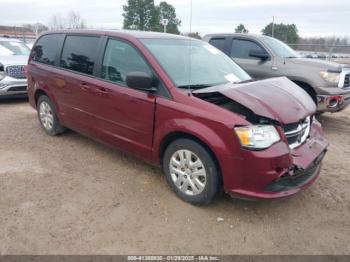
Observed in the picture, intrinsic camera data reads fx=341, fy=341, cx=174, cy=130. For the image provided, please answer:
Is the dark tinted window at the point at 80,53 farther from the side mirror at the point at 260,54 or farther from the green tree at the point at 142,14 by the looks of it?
Result: the green tree at the point at 142,14

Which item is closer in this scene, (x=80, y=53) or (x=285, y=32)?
(x=80, y=53)

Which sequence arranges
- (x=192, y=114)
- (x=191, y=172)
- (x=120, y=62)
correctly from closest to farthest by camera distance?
(x=192, y=114) < (x=191, y=172) < (x=120, y=62)

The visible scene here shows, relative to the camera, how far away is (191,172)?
139 inches

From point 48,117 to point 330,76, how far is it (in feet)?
17.1

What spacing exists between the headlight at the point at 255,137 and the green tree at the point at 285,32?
27.6 metres

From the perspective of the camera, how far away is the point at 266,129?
317cm

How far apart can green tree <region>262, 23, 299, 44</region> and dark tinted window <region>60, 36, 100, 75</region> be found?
86.0 ft

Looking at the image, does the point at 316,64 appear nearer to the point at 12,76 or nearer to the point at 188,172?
the point at 188,172

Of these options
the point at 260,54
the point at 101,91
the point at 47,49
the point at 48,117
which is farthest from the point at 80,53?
the point at 260,54

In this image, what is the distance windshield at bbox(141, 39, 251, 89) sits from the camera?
385 cm

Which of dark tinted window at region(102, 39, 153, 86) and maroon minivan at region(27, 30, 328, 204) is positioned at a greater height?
dark tinted window at region(102, 39, 153, 86)

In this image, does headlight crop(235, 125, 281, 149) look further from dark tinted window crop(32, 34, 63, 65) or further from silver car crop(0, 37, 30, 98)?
silver car crop(0, 37, 30, 98)

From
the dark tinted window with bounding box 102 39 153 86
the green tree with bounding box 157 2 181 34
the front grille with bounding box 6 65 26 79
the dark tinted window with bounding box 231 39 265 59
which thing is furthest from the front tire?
the green tree with bounding box 157 2 181 34

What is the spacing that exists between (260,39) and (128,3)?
3392 centimetres
